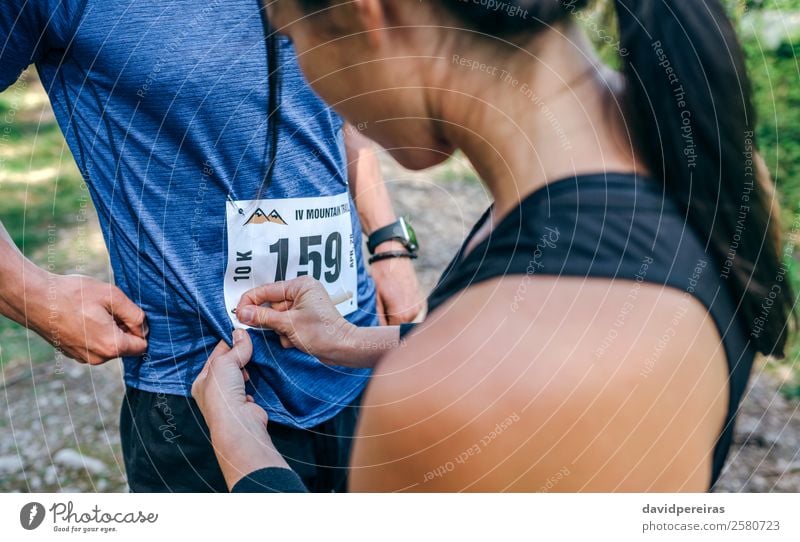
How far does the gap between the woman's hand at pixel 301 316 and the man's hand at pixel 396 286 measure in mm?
143

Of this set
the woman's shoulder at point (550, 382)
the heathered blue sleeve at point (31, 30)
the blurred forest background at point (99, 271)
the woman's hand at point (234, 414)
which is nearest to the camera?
the woman's shoulder at point (550, 382)

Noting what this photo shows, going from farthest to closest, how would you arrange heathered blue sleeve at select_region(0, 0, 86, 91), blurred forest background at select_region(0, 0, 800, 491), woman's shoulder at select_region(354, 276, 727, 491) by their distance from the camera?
blurred forest background at select_region(0, 0, 800, 491), heathered blue sleeve at select_region(0, 0, 86, 91), woman's shoulder at select_region(354, 276, 727, 491)

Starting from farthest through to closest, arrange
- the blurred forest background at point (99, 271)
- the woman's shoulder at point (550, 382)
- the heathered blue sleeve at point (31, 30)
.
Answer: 1. the blurred forest background at point (99, 271)
2. the heathered blue sleeve at point (31, 30)
3. the woman's shoulder at point (550, 382)

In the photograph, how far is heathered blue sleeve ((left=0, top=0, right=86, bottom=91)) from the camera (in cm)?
73

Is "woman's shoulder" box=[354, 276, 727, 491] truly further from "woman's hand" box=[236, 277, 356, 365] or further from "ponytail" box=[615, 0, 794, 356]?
"woman's hand" box=[236, 277, 356, 365]

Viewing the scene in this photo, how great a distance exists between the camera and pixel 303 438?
0.93 m

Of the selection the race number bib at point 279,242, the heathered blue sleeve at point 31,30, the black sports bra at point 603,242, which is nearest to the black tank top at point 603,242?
the black sports bra at point 603,242

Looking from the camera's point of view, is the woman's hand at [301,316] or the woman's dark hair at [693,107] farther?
the woman's hand at [301,316]

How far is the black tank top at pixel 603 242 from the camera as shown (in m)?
0.62

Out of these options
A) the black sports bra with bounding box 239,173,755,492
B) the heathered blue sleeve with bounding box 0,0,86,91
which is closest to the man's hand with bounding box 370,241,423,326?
the black sports bra with bounding box 239,173,755,492

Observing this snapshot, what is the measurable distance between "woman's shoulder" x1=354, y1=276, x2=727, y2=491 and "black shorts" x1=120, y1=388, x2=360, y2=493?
0.29 m

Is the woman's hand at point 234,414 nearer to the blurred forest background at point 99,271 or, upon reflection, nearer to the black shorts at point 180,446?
the black shorts at point 180,446
